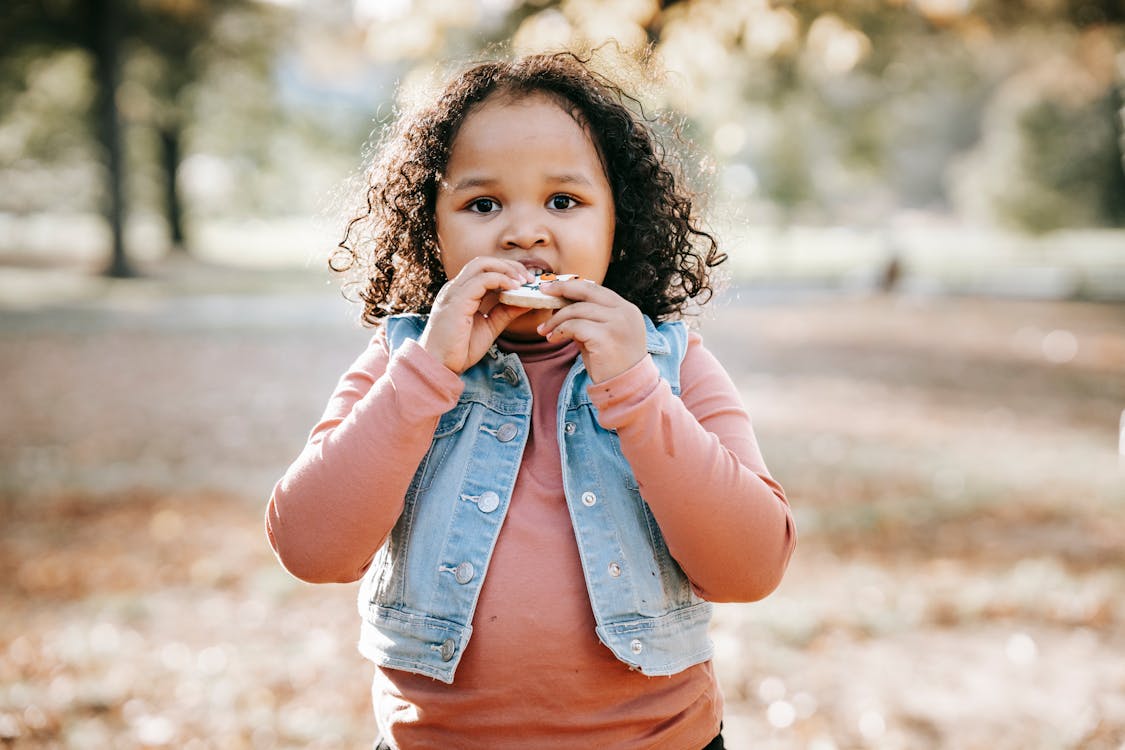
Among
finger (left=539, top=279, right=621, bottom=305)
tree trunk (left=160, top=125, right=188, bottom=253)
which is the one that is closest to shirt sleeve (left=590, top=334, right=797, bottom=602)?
finger (left=539, top=279, right=621, bottom=305)

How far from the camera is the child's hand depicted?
1.51 metres

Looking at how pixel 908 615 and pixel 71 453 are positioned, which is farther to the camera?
pixel 71 453

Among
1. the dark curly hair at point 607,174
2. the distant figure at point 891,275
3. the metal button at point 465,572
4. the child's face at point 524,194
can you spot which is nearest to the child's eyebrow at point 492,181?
the child's face at point 524,194

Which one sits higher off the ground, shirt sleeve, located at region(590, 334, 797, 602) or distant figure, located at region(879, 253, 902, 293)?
shirt sleeve, located at region(590, 334, 797, 602)

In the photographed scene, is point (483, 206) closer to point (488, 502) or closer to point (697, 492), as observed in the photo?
point (488, 502)

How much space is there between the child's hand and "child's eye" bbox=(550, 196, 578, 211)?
0.66 feet

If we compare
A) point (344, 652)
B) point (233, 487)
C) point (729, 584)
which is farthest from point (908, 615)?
point (233, 487)

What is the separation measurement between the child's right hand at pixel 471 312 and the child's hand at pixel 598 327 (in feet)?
0.23

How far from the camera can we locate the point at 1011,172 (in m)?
36.4

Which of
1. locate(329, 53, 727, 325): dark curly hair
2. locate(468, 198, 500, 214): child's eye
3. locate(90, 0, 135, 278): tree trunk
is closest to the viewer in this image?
locate(468, 198, 500, 214): child's eye

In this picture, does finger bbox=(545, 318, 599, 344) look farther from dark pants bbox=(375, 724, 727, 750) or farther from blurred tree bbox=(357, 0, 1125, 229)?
blurred tree bbox=(357, 0, 1125, 229)

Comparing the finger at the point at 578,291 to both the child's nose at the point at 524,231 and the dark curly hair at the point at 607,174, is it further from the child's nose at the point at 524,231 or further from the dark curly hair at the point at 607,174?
the dark curly hair at the point at 607,174

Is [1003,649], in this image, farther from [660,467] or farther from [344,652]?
[660,467]

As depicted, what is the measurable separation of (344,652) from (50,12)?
912 inches
